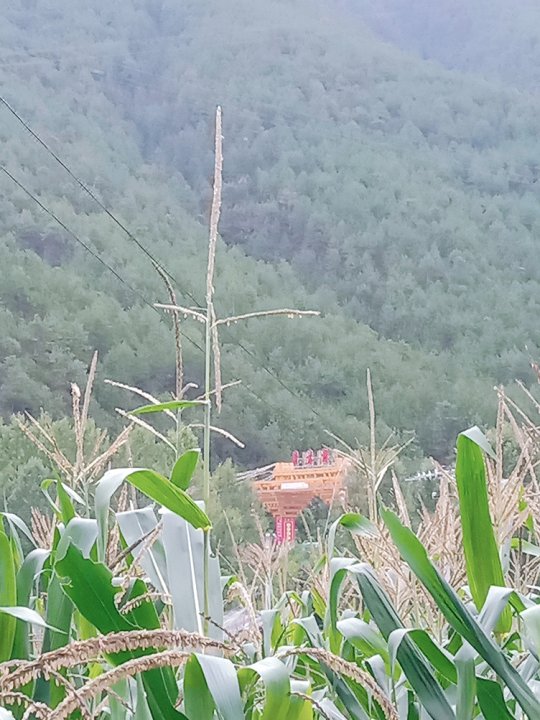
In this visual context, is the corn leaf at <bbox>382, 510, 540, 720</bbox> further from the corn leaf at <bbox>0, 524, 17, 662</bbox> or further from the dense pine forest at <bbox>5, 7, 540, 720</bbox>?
the corn leaf at <bbox>0, 524, 17, 662</bbox>

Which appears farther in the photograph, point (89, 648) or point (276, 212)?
point (276, 212)

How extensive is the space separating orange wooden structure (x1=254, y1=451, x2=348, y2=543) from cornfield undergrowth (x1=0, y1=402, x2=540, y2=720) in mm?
1411

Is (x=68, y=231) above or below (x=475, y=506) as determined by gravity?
below

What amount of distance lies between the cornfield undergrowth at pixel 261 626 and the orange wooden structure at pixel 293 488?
4.63 ft

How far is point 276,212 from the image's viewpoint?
325cm

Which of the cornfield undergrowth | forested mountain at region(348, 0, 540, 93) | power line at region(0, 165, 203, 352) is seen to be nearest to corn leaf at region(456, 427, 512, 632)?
the cornfield undergrowth

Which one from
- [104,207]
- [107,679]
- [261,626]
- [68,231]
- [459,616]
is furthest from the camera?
[104,207]

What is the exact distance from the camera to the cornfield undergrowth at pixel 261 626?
0.36 meters

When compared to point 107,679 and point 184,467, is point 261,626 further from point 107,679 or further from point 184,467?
point 107,679

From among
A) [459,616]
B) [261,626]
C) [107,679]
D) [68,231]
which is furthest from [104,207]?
[107,679]

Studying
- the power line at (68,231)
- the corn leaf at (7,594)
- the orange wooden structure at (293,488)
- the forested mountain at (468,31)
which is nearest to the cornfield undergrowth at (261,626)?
the corn leaf at (7,594)

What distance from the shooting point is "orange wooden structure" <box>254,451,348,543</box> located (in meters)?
2.01

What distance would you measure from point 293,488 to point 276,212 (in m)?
1.41

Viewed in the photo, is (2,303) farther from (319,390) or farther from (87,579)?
(87,579)
